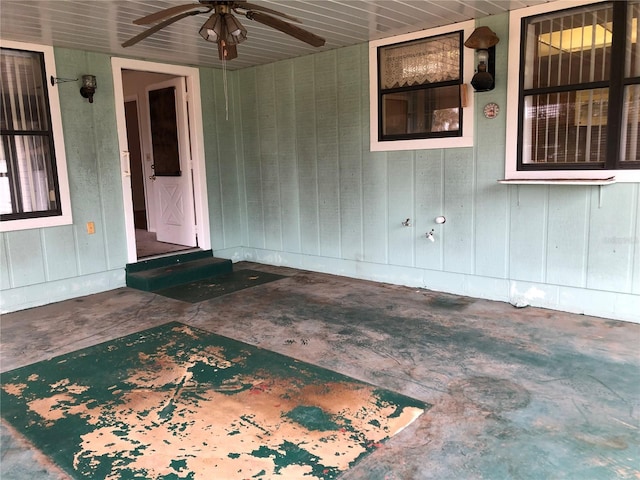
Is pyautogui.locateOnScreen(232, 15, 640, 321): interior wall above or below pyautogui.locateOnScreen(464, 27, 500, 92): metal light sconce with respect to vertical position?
below

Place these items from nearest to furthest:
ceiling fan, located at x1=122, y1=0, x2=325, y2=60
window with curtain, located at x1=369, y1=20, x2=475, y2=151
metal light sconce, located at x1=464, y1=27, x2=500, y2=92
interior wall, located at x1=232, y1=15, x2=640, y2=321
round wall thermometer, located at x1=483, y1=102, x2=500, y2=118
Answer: ceiling fan, located at x1=122, y1=0, x2=325, y2=60
interior wall, located at x1=232, y1=15, x2=640, y2=321
metal light sconce, located at x1=464, y1=27, x2=500, y2=92
round wall thermometer, located at x1=483, y1=102, x2=500, y2=118
window with curtain, located at x1=369, y1=20, x2=475, y2=151

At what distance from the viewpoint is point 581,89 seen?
3.93m

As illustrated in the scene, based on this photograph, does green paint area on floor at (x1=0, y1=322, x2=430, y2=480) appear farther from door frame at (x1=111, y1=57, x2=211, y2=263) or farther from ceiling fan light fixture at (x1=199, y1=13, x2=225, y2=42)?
door frame at (x1=111, y1=57, x2=211, y2=263)

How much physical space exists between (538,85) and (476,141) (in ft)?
2.21

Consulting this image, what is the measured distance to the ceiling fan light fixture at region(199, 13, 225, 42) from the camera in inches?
109

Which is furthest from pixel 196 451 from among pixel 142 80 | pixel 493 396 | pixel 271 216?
pixel 142 80

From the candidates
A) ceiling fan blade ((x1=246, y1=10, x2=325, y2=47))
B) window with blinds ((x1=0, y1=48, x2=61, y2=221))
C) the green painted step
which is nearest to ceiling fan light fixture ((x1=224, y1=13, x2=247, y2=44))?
ceiling fan blade ((x1=246, y1=10, x2=325, y2=47))

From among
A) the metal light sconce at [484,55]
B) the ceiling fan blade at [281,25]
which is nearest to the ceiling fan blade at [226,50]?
the ceiling fan blade at [281,25]

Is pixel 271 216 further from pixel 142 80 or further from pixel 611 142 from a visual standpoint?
pixel 611 142

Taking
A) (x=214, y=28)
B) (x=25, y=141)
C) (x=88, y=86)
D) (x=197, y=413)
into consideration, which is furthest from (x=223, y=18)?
(x=25, y=141)

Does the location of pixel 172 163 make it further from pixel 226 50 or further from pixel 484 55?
pixel 484 55

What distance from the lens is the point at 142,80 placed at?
754 centimetres

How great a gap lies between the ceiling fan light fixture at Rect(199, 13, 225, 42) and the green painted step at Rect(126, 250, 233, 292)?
313cm

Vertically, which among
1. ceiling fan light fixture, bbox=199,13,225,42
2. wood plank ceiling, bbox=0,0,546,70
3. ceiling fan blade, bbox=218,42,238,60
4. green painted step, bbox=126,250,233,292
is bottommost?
green painted step, bbox=126,250,233,292
